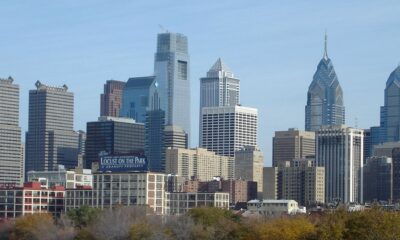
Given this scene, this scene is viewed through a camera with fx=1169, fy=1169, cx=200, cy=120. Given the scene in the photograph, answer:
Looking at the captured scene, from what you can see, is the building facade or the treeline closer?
the treeline

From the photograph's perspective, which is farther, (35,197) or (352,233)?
(35,197)

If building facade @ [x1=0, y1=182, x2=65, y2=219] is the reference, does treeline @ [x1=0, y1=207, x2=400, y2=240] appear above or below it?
below

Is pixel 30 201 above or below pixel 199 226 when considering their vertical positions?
above

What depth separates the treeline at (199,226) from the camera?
85688 millimetres

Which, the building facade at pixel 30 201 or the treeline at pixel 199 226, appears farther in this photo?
the building facade at pixel 30 201

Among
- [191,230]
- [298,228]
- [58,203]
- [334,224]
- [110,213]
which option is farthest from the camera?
[58,203]

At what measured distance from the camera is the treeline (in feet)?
281

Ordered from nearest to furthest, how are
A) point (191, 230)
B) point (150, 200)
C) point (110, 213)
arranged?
1. point (191, 230)
2. point (110, 213)
3. point (150, 200)

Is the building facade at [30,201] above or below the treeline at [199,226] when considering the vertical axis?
above

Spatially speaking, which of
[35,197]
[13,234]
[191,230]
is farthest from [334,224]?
[35,197]

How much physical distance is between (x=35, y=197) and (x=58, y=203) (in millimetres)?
4224

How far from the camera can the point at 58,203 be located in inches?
6993

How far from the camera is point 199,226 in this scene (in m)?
120

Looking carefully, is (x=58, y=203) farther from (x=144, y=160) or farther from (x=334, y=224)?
(x=334, y=224)
